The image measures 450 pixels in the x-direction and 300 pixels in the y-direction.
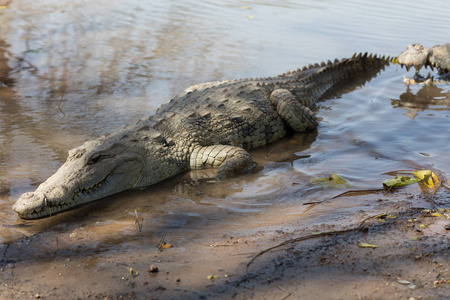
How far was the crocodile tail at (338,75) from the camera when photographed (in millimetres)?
7629

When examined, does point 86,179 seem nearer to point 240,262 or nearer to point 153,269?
point 153,269

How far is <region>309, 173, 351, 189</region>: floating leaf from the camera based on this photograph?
15.4 feet

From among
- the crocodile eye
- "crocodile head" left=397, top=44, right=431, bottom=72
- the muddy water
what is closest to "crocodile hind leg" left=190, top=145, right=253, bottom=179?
the muddy water

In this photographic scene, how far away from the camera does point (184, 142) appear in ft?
18.2

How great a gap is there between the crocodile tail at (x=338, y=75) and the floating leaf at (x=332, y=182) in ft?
8.47

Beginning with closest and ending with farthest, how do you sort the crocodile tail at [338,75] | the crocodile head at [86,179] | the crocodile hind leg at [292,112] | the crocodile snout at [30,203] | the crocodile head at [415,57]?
the crocodile snout at [30,203] < the crocodile head at [86,179] < the crocodile hind leg at [292,112] < the crocodile tail at [338,75] < the crocodile head at [415,57]

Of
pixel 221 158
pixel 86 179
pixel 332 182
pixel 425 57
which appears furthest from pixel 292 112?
pixel 425 57

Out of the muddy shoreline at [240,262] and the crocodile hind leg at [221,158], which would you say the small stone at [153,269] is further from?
the crocodile hind leg at [221,158]

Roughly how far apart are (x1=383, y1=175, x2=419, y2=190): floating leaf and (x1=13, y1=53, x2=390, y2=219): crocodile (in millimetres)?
1618

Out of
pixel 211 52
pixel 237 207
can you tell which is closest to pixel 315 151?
pixel 237 207

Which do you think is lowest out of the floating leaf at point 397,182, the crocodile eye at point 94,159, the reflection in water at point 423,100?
the crocodile eye at point 94,159

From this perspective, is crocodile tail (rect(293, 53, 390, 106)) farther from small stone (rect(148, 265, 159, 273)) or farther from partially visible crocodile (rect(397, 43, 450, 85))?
small stone (rect(148, 265, 159, 273))

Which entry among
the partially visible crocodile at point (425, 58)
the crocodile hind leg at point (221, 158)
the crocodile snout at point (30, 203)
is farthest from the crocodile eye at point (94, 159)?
the partially visible crocodile at point (425, 58)

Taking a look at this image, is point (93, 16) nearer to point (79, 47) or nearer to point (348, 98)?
point (79, 47)
